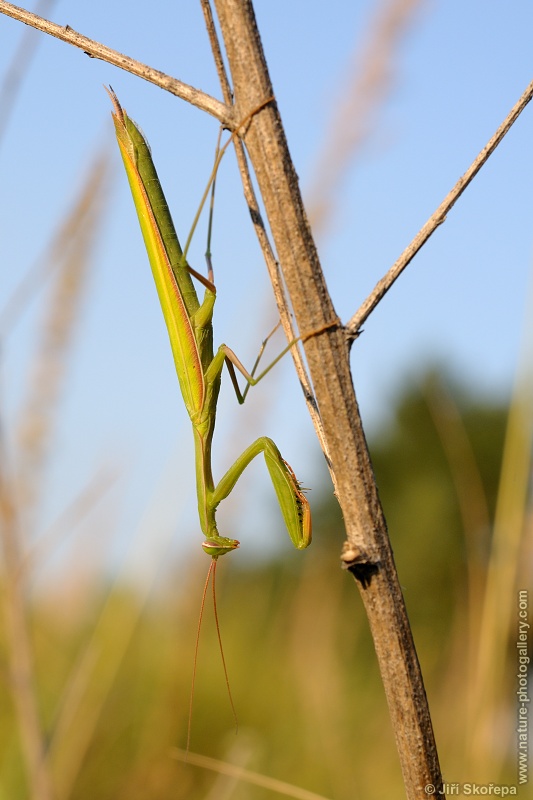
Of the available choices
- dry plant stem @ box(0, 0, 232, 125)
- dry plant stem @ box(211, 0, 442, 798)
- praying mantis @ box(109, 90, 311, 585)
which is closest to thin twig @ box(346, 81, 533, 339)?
dry plant stem @ box(211, 0, 442, 798)

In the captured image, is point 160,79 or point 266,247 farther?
point 266,247

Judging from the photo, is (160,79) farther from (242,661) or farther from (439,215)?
(242,661)

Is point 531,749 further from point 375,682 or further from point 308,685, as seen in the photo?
point 375,682

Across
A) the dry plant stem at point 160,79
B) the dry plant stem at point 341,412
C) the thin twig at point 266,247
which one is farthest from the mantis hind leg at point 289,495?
the dry plant stem at point 160,79

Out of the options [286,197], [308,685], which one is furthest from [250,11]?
[308,685]

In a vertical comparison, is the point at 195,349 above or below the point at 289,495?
above

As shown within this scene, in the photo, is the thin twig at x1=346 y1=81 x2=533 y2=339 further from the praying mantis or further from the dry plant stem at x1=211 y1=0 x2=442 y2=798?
the praying mantis

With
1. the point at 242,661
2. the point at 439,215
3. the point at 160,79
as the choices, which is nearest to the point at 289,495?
the point at 439,215

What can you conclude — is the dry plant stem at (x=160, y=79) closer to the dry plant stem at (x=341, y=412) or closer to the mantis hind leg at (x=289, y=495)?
the dry plant stem at (x=341, y=412)
